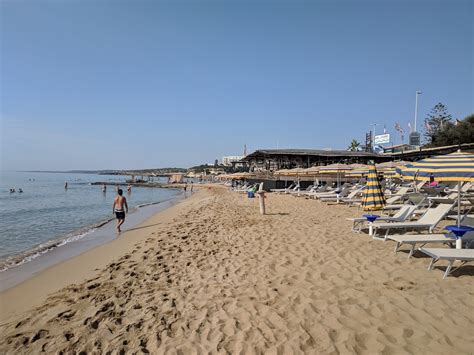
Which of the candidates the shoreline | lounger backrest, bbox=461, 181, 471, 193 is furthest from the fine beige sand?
lounger backrest, bbox=461, 181, 471, 193

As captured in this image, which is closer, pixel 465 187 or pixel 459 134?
pixel 465 187

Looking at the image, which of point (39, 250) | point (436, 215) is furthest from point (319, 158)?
point (39, 250)

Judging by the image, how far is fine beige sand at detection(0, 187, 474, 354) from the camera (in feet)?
9.46

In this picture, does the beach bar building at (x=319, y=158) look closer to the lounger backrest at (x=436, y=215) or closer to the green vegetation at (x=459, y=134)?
the green vegetation at (x=459, y=134)

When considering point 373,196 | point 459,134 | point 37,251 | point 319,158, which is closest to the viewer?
point 373,196

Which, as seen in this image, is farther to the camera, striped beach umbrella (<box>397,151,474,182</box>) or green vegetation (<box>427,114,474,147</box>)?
green vegetation (<box>427,114,474,147</box>)

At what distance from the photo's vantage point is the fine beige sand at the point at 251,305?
2.88 meters

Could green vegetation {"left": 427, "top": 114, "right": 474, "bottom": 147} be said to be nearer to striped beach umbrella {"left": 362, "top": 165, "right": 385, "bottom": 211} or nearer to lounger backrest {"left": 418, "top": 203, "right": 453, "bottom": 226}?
striped beach umbrella {"left": 362, "top": 165, "right": 385, "bottom": 211}

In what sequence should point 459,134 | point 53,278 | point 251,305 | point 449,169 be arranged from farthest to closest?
point 459,134, point 53,278, point 449,169, point 251,305

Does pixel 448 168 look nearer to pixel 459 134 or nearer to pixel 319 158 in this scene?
pixel 319 158

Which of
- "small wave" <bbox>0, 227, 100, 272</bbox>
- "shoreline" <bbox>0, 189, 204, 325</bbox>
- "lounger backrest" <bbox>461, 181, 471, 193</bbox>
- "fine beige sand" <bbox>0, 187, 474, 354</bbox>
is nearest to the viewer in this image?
"fine beige sand" <bbox>0, 187, 474, 354</bbox>

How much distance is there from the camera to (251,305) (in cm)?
361

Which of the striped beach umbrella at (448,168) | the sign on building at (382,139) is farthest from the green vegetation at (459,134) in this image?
the striped beach umbrella at (448,168)


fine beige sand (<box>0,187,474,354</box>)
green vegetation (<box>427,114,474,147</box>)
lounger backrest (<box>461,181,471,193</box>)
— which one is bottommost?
fine beige sand (<box>0,187,474,354</box>)
